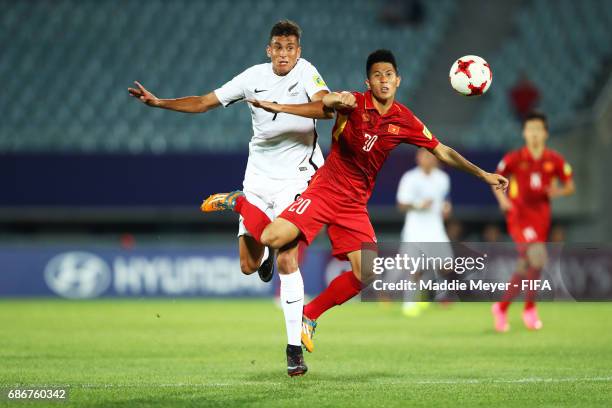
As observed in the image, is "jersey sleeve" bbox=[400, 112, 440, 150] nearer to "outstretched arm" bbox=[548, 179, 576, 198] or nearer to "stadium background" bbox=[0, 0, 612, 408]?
"stadium background" bbox=[0, 0, 612, 408]

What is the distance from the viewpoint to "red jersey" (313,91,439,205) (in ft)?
23.4

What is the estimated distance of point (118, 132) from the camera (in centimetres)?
1811

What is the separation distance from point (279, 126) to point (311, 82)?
1.49ft

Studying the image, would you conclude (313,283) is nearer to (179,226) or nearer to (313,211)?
(179,226)

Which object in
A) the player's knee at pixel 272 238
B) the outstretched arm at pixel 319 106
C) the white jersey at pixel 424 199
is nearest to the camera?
the outstretched arm at pixel 319 106

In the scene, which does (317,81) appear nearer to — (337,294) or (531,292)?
(337,294)

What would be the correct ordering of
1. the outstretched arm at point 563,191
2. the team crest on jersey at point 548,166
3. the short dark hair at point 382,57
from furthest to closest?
the team crest on jersey at point 548,166 → the outstretched arm at point 563,191 → the short dark hair at point 382,57

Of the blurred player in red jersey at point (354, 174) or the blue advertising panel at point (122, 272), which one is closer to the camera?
the blurred player in red jersey at point (354, 174)

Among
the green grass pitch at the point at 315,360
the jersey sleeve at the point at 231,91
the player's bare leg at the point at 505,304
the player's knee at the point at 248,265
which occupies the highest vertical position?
the jersey sleeve at the point at 231,91

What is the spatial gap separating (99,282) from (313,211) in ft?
34.6

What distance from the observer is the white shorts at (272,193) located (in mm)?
7715

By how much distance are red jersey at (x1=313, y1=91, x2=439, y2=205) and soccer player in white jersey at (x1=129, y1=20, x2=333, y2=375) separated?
343mm

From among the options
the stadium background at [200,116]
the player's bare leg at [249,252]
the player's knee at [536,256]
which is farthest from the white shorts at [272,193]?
the stadium background at [200,116]

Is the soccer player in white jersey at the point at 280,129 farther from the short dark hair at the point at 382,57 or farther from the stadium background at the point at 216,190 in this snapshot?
the stadium background at the point at 216,190
